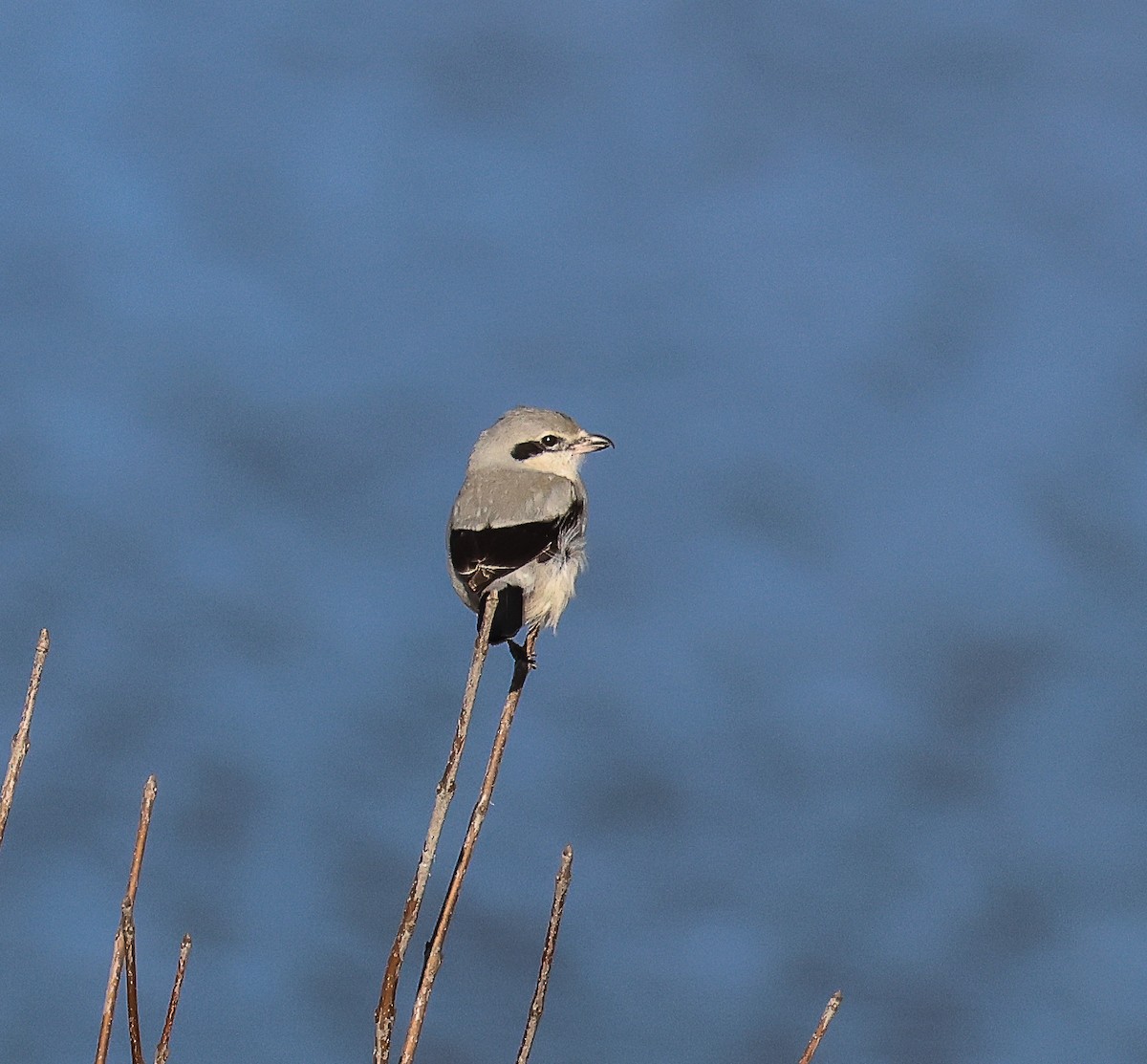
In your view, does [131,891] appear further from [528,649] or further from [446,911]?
[528,649]

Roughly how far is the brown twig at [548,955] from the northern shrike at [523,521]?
11.4ft

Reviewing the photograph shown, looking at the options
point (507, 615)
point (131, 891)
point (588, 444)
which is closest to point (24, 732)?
point (131, 891)

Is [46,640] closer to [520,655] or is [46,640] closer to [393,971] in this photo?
[393,971]

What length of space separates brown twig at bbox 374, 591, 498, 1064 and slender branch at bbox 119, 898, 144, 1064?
18.9 inches

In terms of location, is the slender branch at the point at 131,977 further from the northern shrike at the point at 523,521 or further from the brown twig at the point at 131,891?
the northern shrike at the point at 523,521

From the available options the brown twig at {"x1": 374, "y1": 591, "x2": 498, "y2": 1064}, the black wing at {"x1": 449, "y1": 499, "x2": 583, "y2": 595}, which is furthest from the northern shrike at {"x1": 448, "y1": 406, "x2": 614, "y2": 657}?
the brown twig at {"x1": 374, "y1": 591, "x2": 498, "y2": 1064}

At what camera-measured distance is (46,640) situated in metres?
3.11

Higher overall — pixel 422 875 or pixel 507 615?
pixel 507 615

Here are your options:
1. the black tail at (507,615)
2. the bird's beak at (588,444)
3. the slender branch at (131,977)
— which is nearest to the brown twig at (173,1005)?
the slender branch at (131,977)

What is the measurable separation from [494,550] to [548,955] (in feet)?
13.0

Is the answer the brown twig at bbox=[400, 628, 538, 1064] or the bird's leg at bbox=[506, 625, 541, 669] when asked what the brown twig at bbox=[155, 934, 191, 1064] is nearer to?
the brown twig at bbox=[400, 628, 538, 1064]

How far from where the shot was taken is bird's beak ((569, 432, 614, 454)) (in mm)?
7637

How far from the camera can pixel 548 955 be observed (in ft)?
10.1

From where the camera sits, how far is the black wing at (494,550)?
6.90 m
